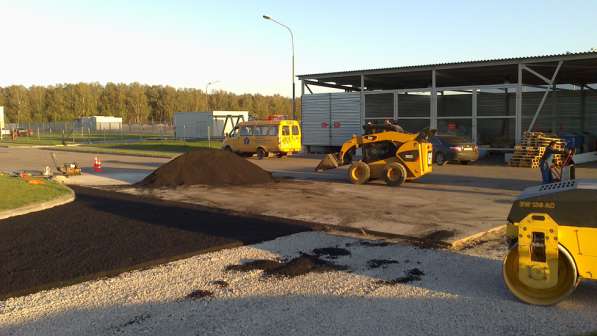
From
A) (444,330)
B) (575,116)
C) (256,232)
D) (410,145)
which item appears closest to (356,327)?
(444,330)

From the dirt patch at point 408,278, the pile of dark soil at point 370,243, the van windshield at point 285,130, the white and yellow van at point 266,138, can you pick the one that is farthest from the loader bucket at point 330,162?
the van windshield at point 285,130

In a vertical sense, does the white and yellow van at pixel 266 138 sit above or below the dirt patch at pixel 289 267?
above

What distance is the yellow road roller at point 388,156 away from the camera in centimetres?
1588

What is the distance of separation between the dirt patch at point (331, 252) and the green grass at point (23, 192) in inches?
273

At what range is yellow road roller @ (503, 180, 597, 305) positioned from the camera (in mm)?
5070

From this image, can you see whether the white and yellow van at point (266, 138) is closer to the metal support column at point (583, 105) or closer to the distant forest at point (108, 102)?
the metal support column at point (583, 105)

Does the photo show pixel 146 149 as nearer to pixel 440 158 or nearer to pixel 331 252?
pixel 440 158

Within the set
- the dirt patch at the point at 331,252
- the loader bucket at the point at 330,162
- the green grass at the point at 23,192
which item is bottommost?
the dirt patch at the point at 331,252

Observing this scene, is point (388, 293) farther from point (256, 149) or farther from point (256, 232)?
point (256, 149)

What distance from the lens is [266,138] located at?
94.3 ft

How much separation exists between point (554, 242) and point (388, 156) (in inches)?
453

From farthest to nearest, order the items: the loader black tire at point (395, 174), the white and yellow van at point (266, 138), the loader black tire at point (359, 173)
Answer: the white and yellow van at point (266, 138)
the loader black tire at point (359, 173)
the loader black tire at point (395, 174)

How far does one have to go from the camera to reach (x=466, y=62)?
27.0 metres

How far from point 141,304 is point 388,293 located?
2.63 meters
